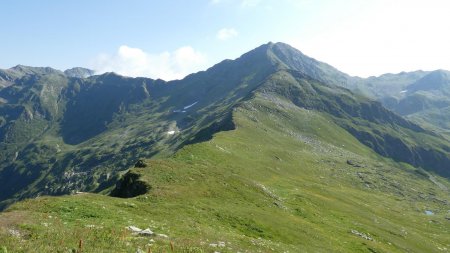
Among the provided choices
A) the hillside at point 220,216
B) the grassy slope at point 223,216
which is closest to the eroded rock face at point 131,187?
the hillside at point 220,216

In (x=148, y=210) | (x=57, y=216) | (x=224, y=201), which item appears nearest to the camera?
(x=57, y=216)

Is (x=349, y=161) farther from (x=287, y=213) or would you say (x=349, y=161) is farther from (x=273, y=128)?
(x=287, y=213)

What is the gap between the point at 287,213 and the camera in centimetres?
5666

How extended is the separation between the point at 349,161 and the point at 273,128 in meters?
36.3

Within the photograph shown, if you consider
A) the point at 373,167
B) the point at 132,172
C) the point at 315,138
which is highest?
the point at 132,172

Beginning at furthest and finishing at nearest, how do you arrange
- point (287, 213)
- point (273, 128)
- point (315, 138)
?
point (315, 138) < point (273, 128) < point (287, 213)

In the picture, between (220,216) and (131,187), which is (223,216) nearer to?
(220,216)

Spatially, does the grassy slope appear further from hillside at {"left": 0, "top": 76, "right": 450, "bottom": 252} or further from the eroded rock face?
the eroded rock face

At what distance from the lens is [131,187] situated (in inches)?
1950

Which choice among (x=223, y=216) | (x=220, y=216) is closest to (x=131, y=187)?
(x=220, y=216)

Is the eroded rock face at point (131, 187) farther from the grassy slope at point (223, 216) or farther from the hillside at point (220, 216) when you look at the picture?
the grassy slope at point (223, 216)

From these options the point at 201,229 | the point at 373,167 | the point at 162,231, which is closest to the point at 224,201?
the point at 201,229

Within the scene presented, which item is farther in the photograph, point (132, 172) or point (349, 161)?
point (349, 161)

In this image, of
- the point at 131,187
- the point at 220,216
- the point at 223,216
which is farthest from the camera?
the point at 131,187
